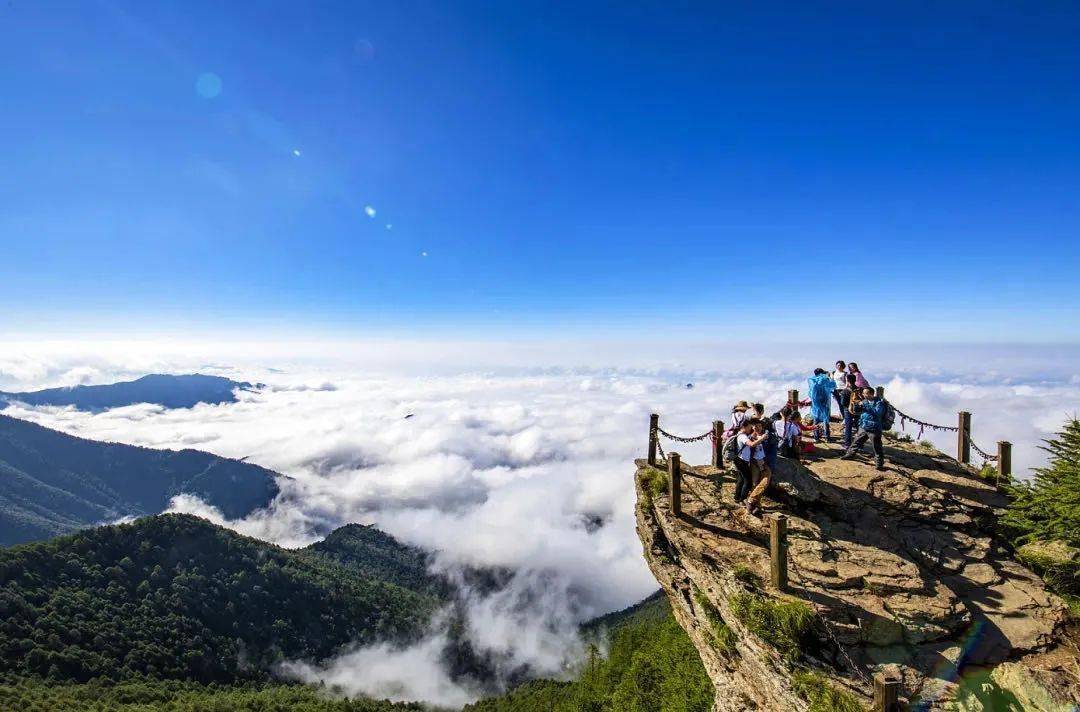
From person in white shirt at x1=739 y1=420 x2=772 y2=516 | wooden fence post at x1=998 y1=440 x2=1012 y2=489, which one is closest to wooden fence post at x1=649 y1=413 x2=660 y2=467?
person in white shirt at x1=739 y1=420 x2=772 y2=516

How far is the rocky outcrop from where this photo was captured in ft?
28.0

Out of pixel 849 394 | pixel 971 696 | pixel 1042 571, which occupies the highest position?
pixel 849 394

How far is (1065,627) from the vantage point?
9.54 m

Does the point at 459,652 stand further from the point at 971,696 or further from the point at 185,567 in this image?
the point at 971,696

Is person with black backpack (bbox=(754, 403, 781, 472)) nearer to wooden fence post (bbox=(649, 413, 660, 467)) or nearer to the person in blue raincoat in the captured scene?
wooden fence post (bbox=(649, 413, 660, 467))

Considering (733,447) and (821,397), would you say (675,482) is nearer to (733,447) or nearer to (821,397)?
(733,447)

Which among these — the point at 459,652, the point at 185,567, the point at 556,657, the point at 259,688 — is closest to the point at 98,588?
the point at 185,567

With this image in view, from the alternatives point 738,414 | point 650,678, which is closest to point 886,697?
point 738,414

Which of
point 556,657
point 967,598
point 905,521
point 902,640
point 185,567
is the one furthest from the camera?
point 556,657

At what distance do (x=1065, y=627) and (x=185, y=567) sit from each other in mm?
164440

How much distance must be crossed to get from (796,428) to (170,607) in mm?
154130

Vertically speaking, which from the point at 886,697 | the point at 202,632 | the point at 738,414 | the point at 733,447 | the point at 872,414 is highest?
the point at 738,414

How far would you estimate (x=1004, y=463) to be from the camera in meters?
14.6

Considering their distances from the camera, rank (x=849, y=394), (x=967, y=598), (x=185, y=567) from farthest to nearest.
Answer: (x=185, y=567), (x=849, y=394), (x=967, y=598)
